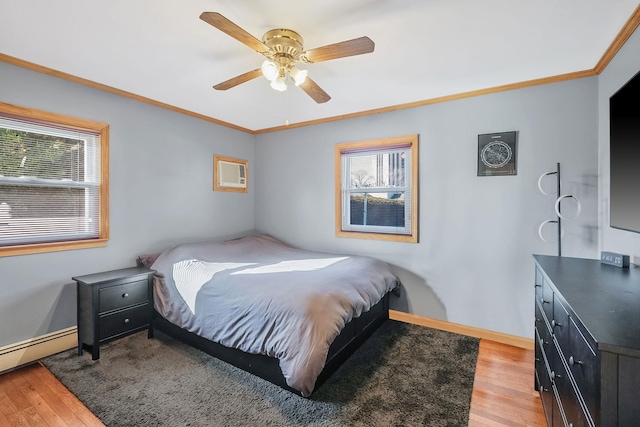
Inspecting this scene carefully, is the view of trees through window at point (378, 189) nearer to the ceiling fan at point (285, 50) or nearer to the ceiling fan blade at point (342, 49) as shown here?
the ceiling fan at point (285, 50)

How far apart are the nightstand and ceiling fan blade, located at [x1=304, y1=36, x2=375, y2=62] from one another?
2327mm

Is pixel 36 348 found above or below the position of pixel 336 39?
below

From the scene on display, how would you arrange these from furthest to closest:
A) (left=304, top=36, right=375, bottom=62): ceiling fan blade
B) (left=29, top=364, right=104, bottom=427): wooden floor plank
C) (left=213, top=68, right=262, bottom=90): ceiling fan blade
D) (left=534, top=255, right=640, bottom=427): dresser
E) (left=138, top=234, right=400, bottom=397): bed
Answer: (left=213, top=68, right=262, bottom=90): ceiling fan blade → (left=138, top=234, right=400, bottom=397): bed → (left=29, top=364, right=104, bottom=427): wooden floor plank → (left=304, top=36, right=375, bottom=62): ceiling fan blade → (left=534, top=255, right=640, bottom=427): dresser

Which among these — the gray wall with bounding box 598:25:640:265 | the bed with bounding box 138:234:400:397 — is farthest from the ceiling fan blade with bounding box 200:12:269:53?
the gray wall with bounding box 598:25:640:265

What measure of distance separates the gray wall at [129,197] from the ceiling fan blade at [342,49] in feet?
7.03

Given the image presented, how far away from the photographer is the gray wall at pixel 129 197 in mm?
2318

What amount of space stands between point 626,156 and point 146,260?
146 inches

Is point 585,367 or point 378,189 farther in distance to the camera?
point 378,189

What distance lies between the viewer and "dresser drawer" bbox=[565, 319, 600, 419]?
0.87 metres

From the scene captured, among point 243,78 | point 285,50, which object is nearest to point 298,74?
point 285,50

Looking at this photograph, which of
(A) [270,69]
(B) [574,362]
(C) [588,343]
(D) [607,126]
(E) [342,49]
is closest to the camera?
(C) [588,343]

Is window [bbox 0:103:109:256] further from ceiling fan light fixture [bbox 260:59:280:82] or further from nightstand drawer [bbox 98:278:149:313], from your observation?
ceiling fan light fixture [bbox 260:59:280:82]

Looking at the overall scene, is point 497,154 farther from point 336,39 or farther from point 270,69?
point 270,69

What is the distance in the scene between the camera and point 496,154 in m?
2.74
